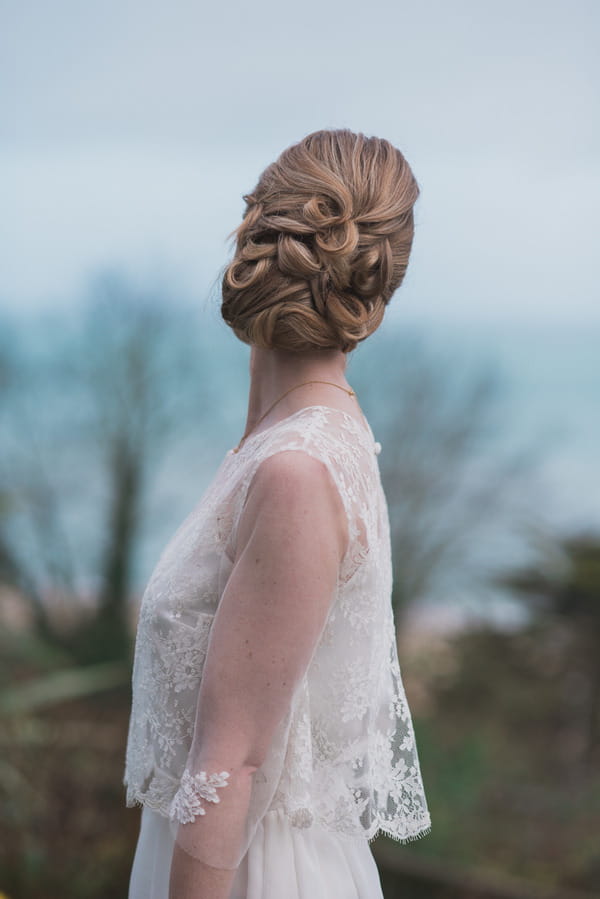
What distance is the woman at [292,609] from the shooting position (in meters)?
1.02

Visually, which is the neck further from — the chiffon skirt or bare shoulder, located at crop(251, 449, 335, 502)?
the chiffon skirt

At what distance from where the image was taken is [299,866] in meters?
1.16

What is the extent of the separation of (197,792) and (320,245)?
663mm

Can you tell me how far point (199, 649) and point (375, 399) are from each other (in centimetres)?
260

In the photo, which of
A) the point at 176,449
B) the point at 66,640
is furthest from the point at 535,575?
the point at 66,640

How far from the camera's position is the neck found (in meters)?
1.19

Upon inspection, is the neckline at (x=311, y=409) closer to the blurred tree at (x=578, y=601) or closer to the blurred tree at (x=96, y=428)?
the blurred tree at (x=96, y=428)

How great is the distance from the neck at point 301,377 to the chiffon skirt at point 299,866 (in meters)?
0.53

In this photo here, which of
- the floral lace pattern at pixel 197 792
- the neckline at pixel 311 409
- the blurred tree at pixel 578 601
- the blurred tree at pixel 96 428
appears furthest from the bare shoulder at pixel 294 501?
the blurred tree at pixel 578 601

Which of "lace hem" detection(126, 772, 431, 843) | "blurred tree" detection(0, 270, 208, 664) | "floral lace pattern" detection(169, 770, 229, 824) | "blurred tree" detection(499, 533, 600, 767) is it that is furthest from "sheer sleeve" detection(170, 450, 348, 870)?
"blurred tree" detection(499, 533, 600, 767)

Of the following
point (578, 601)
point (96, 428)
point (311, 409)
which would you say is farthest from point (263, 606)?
point (578, 601)

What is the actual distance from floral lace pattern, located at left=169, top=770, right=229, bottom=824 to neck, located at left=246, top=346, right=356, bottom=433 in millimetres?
458

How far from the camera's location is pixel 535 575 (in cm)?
375

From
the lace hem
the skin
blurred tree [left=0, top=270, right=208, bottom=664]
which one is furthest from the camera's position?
blurred tree [left=0, top=270, right=208, bottom=664]
